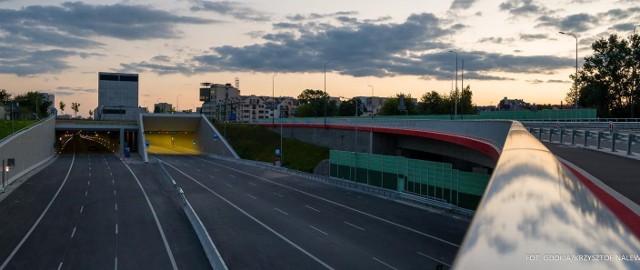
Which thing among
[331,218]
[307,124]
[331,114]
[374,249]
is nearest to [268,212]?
[331,218]

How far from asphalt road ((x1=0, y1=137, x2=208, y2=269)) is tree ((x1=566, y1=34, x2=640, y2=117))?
73.5m

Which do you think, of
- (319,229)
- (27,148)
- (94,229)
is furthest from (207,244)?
(27,148)

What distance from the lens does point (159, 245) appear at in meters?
26.8

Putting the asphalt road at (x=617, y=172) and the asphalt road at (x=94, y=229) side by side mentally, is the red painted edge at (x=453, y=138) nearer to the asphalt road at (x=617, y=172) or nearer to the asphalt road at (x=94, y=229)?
the asphalt road at (x=617, y=172)

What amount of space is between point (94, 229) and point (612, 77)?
84.6 metres

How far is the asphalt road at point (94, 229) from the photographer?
78.4ft

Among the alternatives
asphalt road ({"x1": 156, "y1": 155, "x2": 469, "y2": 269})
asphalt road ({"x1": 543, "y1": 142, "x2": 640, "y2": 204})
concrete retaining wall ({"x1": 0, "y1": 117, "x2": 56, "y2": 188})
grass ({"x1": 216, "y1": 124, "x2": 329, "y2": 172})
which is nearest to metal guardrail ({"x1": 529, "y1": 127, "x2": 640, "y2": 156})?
asphalt road ({"x1": 543, "y1": 142, "x2": 640, "y2": 204})

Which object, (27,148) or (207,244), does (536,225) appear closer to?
(207,244)

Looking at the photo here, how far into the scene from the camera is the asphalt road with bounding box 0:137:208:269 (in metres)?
23.9

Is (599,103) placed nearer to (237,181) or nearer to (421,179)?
(421,179)

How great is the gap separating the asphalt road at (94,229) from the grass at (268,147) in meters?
29.3

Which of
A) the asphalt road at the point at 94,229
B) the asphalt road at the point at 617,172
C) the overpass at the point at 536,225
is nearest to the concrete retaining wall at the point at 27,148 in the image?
the asphalt road at the point at 94,229

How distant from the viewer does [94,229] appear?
30328 millimetres

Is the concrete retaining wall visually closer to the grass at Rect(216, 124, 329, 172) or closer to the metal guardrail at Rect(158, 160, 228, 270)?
the metal guardrail at Rect(158, 160, 228, 270)
